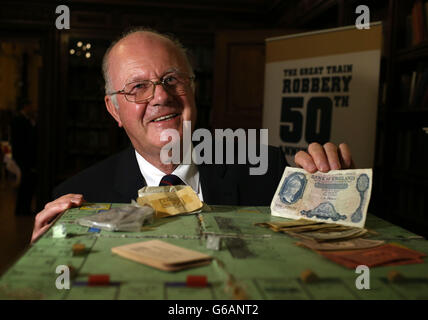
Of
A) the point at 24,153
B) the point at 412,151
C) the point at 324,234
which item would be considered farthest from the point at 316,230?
the point at 24,153

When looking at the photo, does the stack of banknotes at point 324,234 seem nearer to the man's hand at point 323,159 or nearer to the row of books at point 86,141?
the man's hand at point 323,159

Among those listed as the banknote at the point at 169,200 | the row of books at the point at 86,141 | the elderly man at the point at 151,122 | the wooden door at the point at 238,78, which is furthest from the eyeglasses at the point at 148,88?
the row of books at the point at 86,141

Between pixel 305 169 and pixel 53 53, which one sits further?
pixel 53 53

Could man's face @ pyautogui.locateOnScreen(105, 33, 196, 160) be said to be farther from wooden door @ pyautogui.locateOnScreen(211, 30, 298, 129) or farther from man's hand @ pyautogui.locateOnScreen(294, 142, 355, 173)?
wooden door @ pyautogui.locateOnScreen(211, 30, 298, 129)

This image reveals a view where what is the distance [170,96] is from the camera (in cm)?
160

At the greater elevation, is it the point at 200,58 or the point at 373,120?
the point at 200,58

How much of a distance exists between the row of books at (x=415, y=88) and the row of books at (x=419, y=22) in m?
0.18

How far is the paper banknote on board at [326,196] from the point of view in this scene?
98 cm

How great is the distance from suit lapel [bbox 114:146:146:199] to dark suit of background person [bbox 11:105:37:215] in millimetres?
4075

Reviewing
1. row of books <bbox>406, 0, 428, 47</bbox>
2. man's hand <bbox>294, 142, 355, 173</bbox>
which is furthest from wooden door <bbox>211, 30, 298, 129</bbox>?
man's hand <bbox>294, 142, 355, 173</bbox>

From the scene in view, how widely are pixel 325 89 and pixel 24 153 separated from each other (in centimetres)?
398
